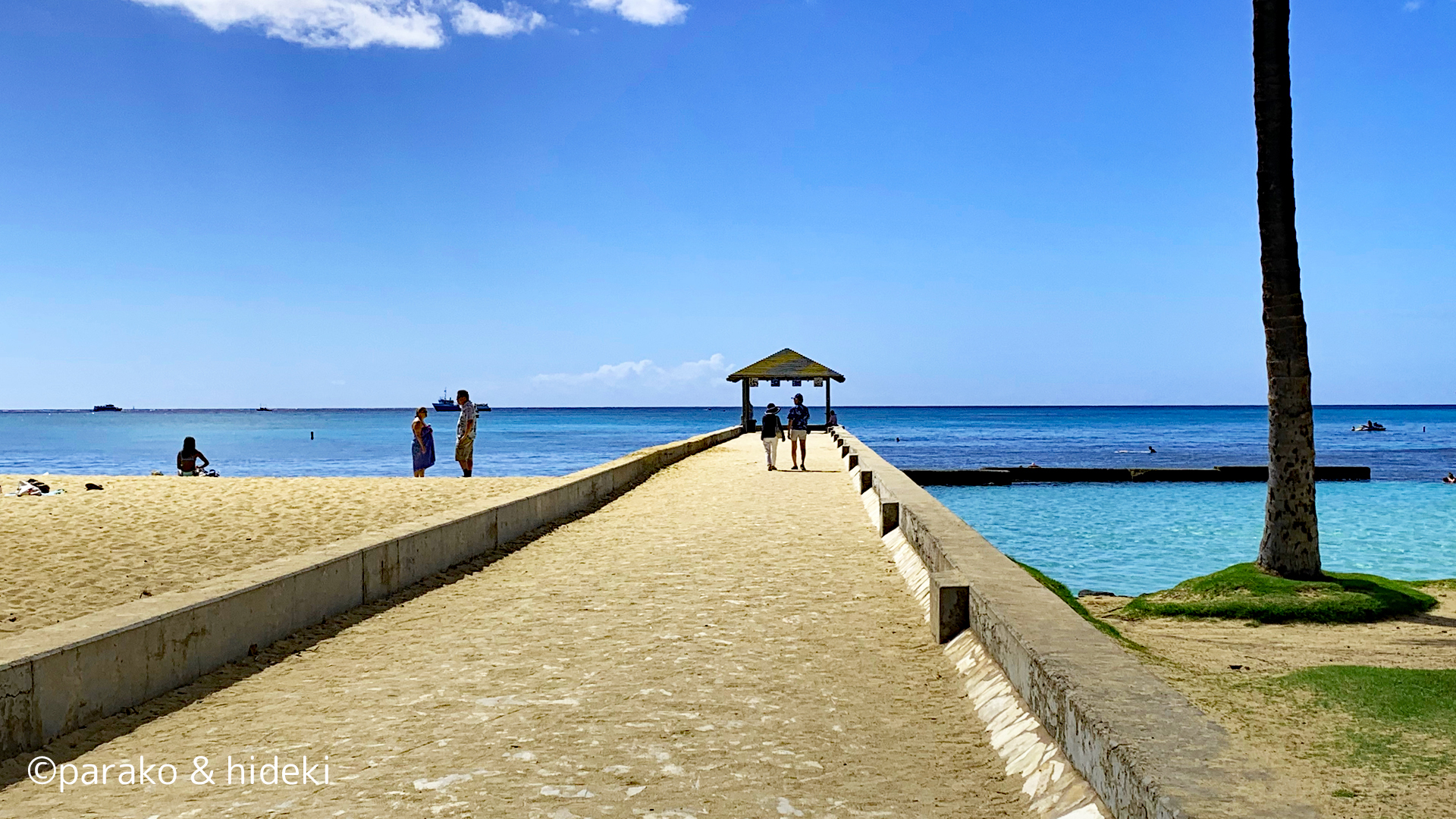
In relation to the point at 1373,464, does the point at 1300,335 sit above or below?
above

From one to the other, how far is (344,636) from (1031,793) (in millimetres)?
4687

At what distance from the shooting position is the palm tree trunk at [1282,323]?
1136cm

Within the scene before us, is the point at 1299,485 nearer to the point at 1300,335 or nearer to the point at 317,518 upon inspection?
the point at 1300,335

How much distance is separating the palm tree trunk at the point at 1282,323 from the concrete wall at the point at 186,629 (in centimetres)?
907

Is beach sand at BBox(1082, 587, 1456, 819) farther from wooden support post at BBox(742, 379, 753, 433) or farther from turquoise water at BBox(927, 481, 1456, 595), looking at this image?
wooden support post at BBox(742, 379, 753, 433)

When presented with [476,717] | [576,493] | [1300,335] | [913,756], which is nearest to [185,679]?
[476,717]

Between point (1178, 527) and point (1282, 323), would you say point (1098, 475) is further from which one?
point (1282, 323)

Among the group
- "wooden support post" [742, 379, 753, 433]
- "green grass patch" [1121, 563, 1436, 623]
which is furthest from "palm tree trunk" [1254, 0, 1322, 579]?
"wooden support post" [742, 379, 753, 433]

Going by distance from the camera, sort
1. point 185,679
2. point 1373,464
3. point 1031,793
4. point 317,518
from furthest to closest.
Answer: point 1373,464 → point 317,518 → point 185,679 → point 1031,793

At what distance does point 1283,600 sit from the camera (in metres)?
11.0

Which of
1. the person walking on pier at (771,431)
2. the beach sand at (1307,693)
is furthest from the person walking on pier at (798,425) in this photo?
the beach sand at (1307,693)

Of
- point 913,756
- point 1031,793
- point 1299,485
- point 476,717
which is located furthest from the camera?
point 1299,485

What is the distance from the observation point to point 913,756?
4.37m

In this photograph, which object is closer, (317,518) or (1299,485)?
(1299,485)
